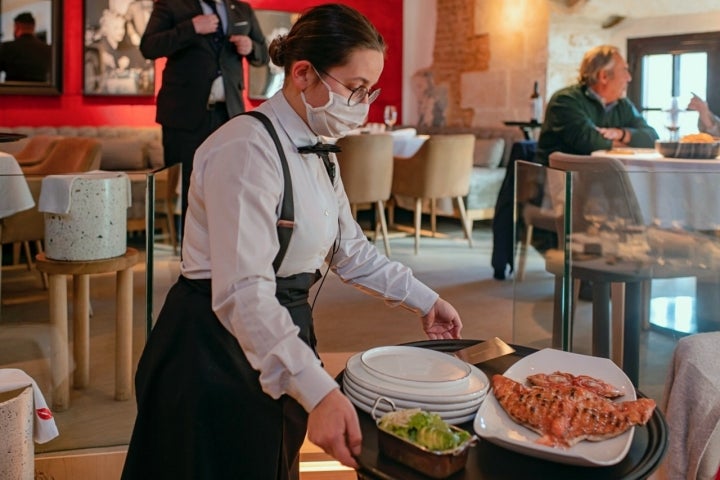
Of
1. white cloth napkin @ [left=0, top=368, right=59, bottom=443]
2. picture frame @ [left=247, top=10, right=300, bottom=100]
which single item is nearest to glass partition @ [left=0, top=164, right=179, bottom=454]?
white cloth napkin @ [left=0, top=368, right=59, bottom=443]

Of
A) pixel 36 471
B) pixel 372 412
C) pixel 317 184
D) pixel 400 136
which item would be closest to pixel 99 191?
pixel 36 471

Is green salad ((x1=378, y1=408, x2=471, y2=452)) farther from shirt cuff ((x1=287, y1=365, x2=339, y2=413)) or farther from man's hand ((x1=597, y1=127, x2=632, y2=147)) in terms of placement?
man's hand ((x1=597, y1=127, x2=632, y2=147))

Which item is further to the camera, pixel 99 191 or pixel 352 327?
pixel 352 327

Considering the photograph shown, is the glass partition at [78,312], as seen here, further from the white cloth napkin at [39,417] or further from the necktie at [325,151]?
the necktie at [325,151]

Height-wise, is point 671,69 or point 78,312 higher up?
point 671,69

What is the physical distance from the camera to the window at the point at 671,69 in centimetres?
743

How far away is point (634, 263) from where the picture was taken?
2.99 meters

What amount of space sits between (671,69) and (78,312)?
6.44 meters

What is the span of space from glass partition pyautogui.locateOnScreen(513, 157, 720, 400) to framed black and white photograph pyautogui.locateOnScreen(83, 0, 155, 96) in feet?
20.1

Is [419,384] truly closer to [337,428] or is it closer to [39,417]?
[337,428]

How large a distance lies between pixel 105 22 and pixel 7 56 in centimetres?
94

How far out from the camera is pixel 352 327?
4531mm

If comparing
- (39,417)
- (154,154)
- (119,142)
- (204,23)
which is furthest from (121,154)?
(39,417)

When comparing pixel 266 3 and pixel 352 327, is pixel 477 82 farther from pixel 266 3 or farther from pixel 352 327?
pixel 352 327
